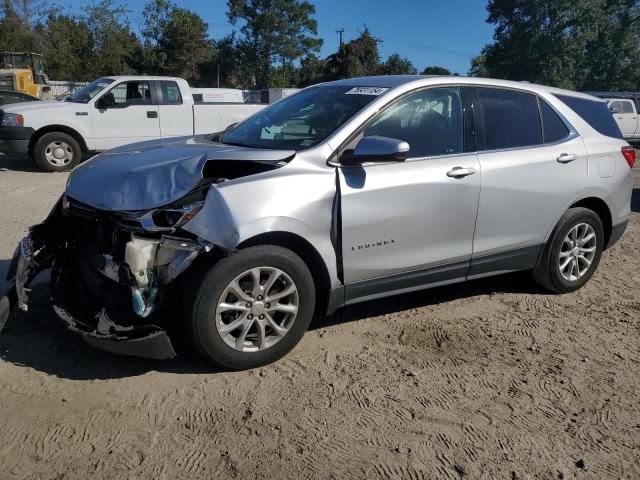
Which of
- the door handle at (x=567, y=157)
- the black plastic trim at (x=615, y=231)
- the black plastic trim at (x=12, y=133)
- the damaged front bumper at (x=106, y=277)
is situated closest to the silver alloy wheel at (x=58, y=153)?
the black plastic trim at (x=12, y=133)

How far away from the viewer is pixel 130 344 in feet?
10.0

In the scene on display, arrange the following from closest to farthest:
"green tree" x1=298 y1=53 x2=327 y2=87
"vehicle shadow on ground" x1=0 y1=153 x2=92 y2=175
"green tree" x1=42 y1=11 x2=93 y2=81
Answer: "vehicle shadow on ground" x1=0 y1=153 x2=92 y2=175 < "green tree" x1=42 y1=11 x2=93 y2=81 < "green tree" x1=298 y1=53 x2=327 y2=87

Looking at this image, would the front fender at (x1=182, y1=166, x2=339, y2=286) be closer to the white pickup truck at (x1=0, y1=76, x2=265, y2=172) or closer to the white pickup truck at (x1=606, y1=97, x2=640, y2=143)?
the white pickup truck at (x1=0, y1=76, x2=265, y2=172)

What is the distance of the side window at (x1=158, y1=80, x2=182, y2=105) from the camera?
1169 centimetres

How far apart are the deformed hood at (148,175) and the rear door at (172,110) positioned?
26.8ft

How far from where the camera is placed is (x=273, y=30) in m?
64.1

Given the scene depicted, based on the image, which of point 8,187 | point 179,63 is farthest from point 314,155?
point 179,63

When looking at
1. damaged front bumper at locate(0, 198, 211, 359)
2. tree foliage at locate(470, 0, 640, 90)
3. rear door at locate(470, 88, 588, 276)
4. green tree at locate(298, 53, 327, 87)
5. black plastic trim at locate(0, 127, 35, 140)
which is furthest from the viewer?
green tree at locate(298, 53, 327, 87)

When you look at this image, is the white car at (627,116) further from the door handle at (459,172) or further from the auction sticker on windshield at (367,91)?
the auction sticker on windshield at (367,91)

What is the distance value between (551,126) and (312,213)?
2446mm

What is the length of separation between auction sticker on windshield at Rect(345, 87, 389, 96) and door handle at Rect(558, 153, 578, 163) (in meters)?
1.65

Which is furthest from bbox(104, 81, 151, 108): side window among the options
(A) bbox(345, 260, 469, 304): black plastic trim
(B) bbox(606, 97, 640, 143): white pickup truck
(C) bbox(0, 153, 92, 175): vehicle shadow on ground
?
(B) bbox(606, 97, 640, 143): white pickup truck

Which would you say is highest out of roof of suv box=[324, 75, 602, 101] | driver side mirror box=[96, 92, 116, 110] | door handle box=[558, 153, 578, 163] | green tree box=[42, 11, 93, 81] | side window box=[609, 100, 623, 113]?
green tree box=[42, 11, 93, 81]

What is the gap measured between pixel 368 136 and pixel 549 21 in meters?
Answer: 49.9
